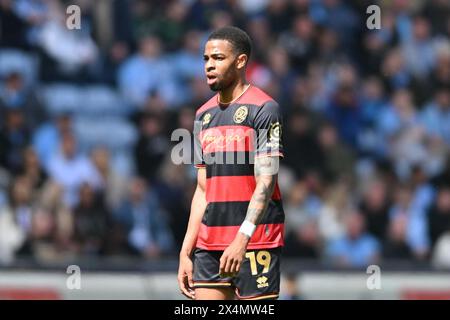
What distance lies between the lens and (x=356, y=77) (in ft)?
54.6

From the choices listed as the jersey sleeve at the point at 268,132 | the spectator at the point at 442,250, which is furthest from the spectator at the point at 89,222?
the jersey sleeve at the point at 268,132

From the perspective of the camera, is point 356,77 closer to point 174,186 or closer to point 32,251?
point 174,186

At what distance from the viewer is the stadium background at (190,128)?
13.2m

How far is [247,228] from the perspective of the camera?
7070mm

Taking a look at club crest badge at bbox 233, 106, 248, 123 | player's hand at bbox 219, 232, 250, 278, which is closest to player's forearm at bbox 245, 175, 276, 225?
player's hand at bbox 219, 232, 250, 278

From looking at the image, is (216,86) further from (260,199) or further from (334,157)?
(334,157)

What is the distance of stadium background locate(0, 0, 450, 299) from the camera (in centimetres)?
1317

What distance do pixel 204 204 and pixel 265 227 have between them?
468 millimetres

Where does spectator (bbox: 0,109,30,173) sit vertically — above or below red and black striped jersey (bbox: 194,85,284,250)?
above

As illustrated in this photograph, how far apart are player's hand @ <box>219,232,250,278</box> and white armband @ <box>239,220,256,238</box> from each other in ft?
0.07

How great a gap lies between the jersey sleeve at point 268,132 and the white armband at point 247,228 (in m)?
0.45

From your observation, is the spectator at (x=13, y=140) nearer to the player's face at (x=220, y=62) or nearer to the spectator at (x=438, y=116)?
the spectator at (x=438, y=116)

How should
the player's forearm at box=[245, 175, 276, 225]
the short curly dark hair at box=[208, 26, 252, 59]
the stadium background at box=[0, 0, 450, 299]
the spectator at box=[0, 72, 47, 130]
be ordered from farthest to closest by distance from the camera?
1. the spectator at box=[0, 72, 47, 130]
2. the stadium background at box=[0, 0, 450, 299]
3. the short curly dark hair at box=[208, 26, 252, 59]
4. the player's forearm at box=[245, 175, 276, 225]

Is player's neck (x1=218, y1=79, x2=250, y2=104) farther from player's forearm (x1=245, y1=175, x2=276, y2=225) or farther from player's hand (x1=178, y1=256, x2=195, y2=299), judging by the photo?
player's hand (x1=178, y1=256, x2=195, y2=299)
